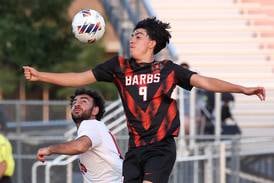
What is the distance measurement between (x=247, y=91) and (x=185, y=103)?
6.52 metres

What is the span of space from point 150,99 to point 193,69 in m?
9.27

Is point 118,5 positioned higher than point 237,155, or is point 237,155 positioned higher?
point 118,5

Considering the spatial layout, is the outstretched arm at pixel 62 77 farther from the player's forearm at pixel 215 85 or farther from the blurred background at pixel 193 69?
the blurred background at pixel 193 69

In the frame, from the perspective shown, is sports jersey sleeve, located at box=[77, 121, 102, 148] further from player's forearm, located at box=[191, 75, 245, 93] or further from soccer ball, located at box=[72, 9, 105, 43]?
player's forearm, located at box=[191, 75, 245, 93]

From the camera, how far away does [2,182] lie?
1142 centimetres

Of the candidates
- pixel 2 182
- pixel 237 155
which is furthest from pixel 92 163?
pixel 237 155

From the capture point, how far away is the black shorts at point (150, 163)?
8578mm

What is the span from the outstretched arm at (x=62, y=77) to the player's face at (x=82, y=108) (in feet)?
1.33

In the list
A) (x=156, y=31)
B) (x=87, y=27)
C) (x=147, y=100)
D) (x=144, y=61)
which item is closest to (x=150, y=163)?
(x=147, y=100)

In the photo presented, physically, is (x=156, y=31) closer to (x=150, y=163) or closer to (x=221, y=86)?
(x=221, y=86)

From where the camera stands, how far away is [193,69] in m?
17.9

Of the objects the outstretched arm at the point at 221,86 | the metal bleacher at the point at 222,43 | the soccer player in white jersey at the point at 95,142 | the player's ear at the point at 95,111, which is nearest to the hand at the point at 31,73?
the soccer player in white jersey at the point at 95,142

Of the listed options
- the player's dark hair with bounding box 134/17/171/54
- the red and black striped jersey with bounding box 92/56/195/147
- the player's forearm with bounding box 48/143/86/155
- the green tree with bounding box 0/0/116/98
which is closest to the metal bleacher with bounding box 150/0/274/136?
the green tree with bounding box 0/0/116/98

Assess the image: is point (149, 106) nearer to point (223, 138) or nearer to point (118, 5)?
point (223, 138)
